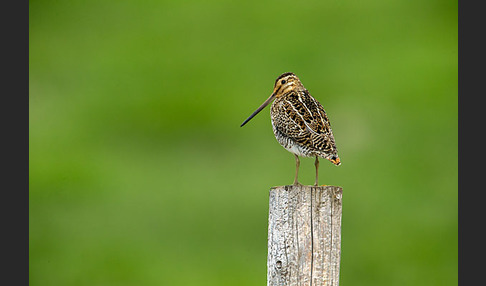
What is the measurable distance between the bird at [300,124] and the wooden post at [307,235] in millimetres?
934

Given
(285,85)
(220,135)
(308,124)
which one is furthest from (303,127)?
(220,135)

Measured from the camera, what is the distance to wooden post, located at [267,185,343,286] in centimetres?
772

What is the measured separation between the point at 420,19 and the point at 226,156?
987 cm

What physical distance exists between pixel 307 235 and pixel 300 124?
174 centimetres

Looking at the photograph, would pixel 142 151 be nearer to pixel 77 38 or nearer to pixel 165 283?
pixel 165 283

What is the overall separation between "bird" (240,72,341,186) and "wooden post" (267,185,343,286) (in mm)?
934

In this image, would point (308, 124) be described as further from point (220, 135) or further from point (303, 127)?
point (220, 135)

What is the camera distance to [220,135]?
2209 centimetres

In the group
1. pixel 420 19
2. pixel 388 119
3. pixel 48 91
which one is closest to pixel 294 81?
pixel 388 119

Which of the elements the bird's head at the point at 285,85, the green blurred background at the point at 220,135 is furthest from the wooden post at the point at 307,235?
the green blurred background at the point at 220,135

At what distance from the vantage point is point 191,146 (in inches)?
865

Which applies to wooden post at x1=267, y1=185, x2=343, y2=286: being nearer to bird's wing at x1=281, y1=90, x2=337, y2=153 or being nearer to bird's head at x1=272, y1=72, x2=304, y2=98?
bird's wing at x1=281, y1=90, x2=337, y2=153

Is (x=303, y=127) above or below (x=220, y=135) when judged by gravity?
below

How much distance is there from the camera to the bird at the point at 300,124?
352 inches
